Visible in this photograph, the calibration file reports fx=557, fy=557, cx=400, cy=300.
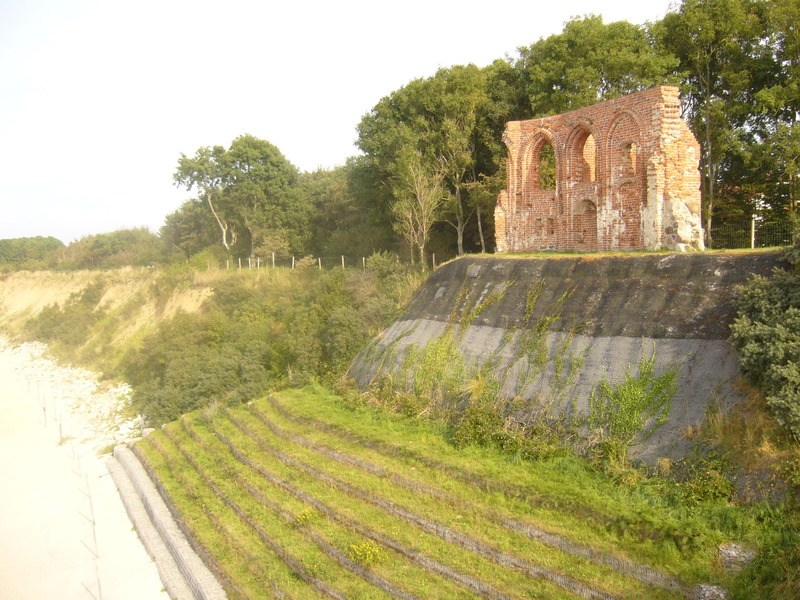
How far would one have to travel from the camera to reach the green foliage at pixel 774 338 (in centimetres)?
818

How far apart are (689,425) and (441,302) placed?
9.52 m

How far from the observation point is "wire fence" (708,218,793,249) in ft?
60.3

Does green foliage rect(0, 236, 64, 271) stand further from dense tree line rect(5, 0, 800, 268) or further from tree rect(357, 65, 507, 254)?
tree rect(357, 65, 507, 254)

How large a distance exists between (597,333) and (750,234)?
450 inches

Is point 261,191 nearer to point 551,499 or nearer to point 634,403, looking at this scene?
point 634,403

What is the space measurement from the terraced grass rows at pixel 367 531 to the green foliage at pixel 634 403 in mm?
2369

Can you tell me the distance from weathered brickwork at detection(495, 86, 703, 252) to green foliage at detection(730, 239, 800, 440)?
5.93 meters

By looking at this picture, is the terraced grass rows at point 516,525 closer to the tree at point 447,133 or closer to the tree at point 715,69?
the tree at point 447,133

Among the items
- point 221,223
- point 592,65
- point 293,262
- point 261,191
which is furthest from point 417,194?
point 221,223

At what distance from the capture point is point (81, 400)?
27406mm

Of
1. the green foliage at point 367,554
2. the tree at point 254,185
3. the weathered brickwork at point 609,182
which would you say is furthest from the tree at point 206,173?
the green foliage at point 367,554

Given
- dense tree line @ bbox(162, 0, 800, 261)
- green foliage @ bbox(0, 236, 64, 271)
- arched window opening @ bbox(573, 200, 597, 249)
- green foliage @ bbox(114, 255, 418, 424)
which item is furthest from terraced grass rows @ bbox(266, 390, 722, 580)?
green foliage @ bbox(0, 236, 64, 271)

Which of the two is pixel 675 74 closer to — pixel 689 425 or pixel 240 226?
pixel 689 425

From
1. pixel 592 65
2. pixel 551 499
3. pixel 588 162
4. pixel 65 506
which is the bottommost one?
pixel 65 506
